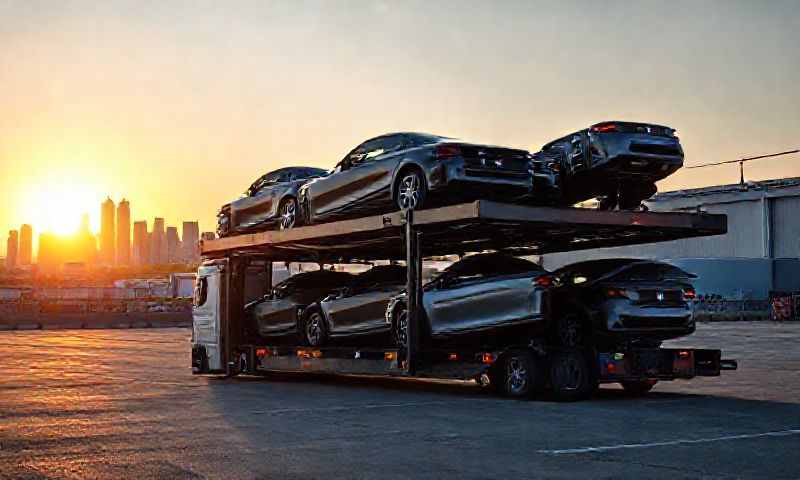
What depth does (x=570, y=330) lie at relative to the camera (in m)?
14.0

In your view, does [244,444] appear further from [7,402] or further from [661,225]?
[661,225]

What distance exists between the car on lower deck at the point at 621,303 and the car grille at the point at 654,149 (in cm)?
144

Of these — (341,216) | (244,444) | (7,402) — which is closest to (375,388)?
(341,216)

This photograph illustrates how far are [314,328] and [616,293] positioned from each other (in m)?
5.48

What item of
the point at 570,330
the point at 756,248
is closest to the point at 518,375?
the point at 570,330

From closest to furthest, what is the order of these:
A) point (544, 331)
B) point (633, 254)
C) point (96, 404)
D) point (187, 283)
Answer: point (96, 404), point (544, 331), point (633, 254), point (187, 283)

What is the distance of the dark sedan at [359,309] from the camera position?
15.6m

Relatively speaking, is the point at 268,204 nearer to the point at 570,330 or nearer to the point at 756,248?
the point at 570,330

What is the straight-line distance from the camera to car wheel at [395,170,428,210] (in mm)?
13617

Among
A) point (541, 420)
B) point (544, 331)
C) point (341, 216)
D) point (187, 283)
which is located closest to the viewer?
point (541, 420)

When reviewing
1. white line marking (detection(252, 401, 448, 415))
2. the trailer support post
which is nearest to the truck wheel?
white line marking (detection(252, 401, 448, 415))

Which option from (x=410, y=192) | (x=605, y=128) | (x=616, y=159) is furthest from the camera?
(x=410, y=192)

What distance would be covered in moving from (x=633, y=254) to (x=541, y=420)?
49.7 metres

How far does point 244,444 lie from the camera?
30.8ft
